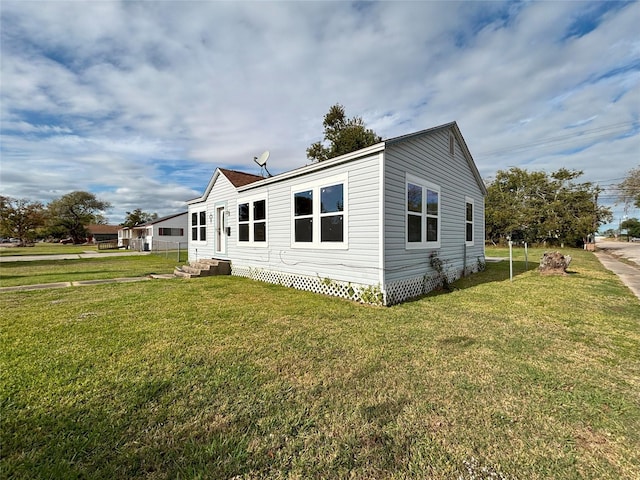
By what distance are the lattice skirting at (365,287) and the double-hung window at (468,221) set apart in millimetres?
1930

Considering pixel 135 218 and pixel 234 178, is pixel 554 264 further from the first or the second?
pixel 135 218

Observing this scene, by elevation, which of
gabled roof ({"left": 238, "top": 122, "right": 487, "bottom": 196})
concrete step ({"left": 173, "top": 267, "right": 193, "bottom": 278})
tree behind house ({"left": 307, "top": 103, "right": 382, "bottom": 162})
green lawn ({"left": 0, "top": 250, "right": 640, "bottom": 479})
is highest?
tree behind house ({"left": 307, "top": 103, "right": 382, "bottom": 162})

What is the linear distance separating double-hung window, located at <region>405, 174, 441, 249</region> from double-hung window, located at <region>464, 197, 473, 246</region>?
9.42 feet

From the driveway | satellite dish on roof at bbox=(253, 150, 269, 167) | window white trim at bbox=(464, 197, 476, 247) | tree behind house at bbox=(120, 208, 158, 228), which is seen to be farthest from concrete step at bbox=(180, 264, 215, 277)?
tree behind house at bbox=(120, 208, 158, 228)

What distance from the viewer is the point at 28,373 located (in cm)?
311

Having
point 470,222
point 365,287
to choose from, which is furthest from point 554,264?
point 365,287

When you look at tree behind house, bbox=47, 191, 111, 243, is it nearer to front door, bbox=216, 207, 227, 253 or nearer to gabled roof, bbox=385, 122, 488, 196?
front door, bbox=216, 207, 227, 253

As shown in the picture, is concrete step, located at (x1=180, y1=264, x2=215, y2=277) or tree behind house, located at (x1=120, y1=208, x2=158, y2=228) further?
tree behind house, located at (x1=120, y1=208, x2=158, y2=228)

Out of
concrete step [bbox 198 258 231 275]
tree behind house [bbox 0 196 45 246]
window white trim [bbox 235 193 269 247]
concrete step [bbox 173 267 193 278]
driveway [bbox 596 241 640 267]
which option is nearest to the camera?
window white trim [bbox 235 193 269 247]

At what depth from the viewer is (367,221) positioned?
6.43 meters

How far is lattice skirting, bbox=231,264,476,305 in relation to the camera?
249 inches

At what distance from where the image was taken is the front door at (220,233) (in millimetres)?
11852

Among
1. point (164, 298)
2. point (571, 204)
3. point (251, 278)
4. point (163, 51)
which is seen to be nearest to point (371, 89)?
point (163, 51)

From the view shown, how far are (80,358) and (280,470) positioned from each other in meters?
3.23
